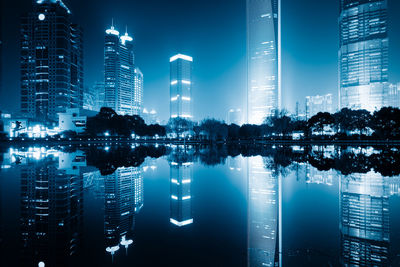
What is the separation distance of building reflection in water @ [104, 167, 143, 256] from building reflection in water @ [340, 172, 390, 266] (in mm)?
4590

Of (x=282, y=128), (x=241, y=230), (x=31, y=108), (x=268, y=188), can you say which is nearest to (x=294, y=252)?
(x=241, y=230)

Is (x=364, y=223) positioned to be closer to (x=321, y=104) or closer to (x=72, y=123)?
(x=72, y=123)

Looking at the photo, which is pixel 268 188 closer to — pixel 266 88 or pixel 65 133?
pixel 65 133

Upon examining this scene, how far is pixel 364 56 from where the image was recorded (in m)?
141

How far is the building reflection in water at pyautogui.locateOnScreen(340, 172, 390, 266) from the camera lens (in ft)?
15.1

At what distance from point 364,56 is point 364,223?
6708 inches

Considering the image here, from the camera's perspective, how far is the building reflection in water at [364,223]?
4.62 m

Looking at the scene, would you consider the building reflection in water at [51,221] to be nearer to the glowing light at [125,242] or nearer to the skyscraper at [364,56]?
the glowing light at [125,242]

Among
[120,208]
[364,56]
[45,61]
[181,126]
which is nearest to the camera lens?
[120,208]

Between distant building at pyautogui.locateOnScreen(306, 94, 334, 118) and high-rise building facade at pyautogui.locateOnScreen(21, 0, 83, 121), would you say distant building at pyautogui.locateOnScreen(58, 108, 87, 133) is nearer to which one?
high-rise building facade at pyautogui.locateOnScreen(21, 0, 83, 121)

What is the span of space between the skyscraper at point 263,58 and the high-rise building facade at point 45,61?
411 ft

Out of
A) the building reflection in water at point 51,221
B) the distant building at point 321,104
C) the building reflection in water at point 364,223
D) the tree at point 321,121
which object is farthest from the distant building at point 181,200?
the distant building at point 321,104

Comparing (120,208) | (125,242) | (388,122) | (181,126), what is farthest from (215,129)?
(125,242)

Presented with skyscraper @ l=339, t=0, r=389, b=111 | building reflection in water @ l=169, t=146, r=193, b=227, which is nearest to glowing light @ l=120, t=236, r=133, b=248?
building reflection in water @ l=169, t=146, r=193, b=227
